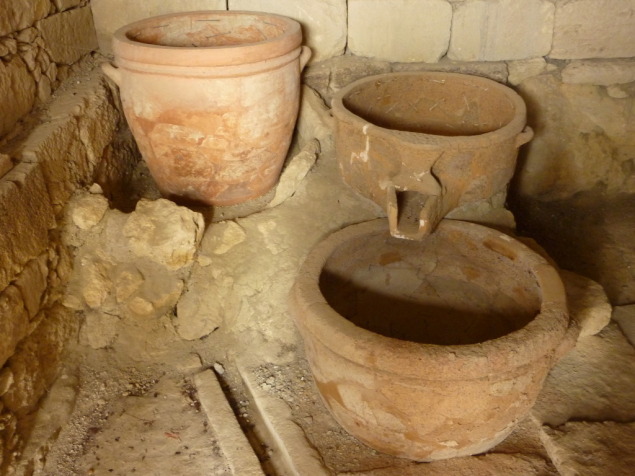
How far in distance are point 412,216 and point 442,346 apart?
2.57 ft

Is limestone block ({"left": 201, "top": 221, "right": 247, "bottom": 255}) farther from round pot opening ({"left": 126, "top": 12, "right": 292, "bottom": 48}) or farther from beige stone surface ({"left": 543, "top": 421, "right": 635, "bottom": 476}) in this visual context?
beige stone surface ({"left": 543, "top": 421, "right": 635, "bottom": 476})

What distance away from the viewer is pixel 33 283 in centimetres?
207

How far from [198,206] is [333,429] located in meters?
1.29

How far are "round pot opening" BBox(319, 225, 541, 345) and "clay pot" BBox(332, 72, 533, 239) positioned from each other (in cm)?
16

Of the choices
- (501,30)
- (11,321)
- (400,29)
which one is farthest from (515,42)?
(11,321)

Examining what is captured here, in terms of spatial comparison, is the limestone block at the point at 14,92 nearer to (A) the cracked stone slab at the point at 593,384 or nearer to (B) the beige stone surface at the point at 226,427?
(B) the beige stone surface at the point at 226,427

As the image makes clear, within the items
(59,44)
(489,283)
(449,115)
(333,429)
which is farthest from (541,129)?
(59,44)

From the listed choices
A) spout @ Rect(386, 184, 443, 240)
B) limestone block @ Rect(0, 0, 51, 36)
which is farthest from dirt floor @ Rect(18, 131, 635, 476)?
limestone block @ Rect(0, 0, 51, 36)

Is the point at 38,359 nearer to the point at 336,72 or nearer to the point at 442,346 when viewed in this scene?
the point at 442,346

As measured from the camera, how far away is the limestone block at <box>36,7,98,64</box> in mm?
2709

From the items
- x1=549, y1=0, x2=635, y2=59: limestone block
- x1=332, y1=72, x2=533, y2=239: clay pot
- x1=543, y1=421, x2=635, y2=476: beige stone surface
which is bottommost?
x1=543, y1=421, x2=635, y2=476: beige stone surface

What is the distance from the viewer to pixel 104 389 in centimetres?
222

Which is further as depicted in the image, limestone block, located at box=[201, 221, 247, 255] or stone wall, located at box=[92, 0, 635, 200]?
stone wall, located at box=[92, 0, 635, 200]

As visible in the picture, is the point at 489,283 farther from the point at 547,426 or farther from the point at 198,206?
the point at 198,206
